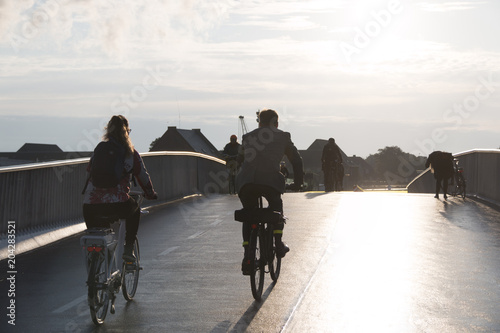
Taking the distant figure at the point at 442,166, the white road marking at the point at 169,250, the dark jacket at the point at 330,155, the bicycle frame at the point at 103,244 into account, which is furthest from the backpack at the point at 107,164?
the dark jacket at the point at 330,155

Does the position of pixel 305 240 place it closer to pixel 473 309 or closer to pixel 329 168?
pixel 473 309

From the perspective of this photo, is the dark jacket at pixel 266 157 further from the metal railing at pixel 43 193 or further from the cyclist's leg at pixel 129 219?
the metal railing at pixel 43 193

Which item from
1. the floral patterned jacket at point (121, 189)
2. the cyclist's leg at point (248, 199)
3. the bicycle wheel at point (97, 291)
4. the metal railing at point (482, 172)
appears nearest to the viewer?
the bicycle wheel at point (97, 291)

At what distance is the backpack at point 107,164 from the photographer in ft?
24.0

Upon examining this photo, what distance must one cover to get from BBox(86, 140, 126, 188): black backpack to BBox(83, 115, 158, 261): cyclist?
0.21 feet

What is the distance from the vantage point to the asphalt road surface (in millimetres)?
7281

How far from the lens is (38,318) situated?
7.52 metres

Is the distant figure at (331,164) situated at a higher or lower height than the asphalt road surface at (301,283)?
higher

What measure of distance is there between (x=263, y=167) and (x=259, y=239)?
27.8 inches

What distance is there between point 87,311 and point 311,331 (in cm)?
218

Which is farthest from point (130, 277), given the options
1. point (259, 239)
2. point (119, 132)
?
point (119, 132)

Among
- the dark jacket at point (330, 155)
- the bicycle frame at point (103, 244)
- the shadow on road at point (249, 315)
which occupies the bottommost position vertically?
the shadow on road at point (249, 315)

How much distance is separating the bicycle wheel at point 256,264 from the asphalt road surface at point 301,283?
0.45 ft

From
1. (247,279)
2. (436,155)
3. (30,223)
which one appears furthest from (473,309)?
(436,155)
